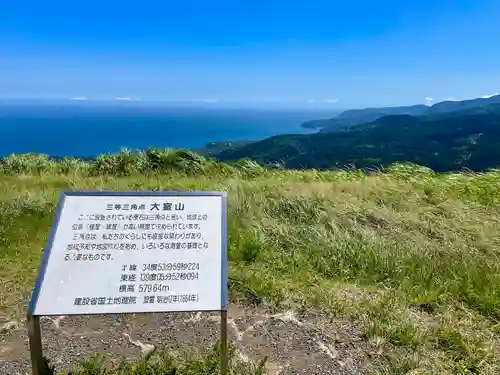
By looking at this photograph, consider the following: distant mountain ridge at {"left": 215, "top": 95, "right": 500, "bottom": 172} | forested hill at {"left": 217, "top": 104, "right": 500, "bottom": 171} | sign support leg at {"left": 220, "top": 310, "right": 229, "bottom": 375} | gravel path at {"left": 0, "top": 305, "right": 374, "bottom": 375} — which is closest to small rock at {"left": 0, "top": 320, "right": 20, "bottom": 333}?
gravel path at {"left": 0, "top": 305, "right": 374, "bottom": 375}

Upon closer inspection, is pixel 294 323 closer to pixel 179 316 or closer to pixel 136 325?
pixel 179 316

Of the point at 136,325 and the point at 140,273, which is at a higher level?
the point at 140,273

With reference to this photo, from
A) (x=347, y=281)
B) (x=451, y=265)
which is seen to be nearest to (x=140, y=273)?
(x=347, y=281)

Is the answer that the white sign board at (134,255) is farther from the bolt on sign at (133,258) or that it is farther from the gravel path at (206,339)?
the gravel path at (206,339)

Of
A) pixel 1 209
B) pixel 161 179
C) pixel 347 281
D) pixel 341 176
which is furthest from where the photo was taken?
pixel 341 176

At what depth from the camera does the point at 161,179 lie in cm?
1029

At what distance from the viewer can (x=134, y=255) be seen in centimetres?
310

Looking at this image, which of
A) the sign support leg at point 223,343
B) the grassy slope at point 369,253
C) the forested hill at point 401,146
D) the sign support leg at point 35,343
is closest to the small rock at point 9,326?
the grassy slope at point 369,253

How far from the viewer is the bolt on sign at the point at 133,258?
2877 mm

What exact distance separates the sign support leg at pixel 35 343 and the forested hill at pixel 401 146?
5543 centimetres

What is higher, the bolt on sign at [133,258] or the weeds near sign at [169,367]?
the bolt on sign at [133,258]

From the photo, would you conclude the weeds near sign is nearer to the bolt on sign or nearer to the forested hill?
the bolt on sign

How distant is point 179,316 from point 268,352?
107 cm

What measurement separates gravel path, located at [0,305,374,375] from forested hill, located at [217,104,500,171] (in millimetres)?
53839
